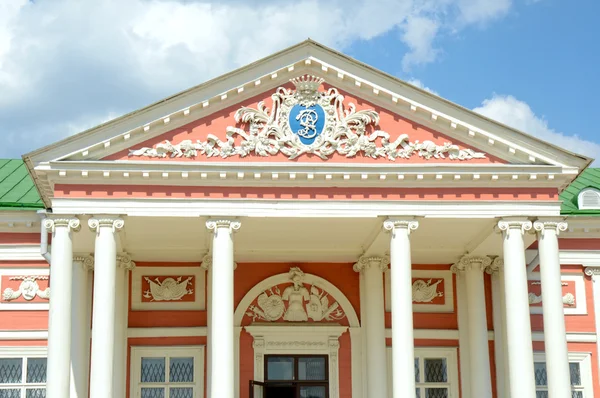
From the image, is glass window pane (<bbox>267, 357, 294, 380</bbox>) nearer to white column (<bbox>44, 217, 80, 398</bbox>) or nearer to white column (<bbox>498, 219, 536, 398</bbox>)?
white column (<bbox>498, 219, 536, 398</bbox>)

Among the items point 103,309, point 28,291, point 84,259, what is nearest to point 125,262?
point 84,259

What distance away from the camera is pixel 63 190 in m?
20.7

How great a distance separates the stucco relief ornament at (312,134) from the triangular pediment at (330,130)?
2cm

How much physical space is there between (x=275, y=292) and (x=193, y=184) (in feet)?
17.7

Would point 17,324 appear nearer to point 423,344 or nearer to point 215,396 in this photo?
point 215,396

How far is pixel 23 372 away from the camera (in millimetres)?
24234

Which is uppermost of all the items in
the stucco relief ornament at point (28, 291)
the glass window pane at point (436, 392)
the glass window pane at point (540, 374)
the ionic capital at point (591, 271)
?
the ionic capital at point (591, 271)

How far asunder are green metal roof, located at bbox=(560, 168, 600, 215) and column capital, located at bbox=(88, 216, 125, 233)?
1125 centimetres

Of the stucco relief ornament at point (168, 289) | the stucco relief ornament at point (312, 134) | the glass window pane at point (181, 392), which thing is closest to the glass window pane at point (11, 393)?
the glass window pane at point (181, 392)

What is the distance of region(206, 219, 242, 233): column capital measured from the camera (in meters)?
20.9

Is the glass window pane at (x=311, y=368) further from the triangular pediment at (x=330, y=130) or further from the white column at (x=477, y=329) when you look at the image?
the triangular pediment at (x=330, y=130)

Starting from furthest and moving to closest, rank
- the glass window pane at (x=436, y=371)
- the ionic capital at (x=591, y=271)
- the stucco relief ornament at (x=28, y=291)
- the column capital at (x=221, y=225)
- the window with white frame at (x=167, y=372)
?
1. the ionic capital at (x=591, y=271)
2. the glass window pane at (x=436, y=371)
3. the stucco relief ornament at (x=28, y=291)
4. the window with white frame at (x=167, y=372)
5. the column capital at (x=221, y=225)

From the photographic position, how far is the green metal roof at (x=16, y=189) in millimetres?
25188

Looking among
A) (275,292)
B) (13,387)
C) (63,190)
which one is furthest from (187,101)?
(13,387)
